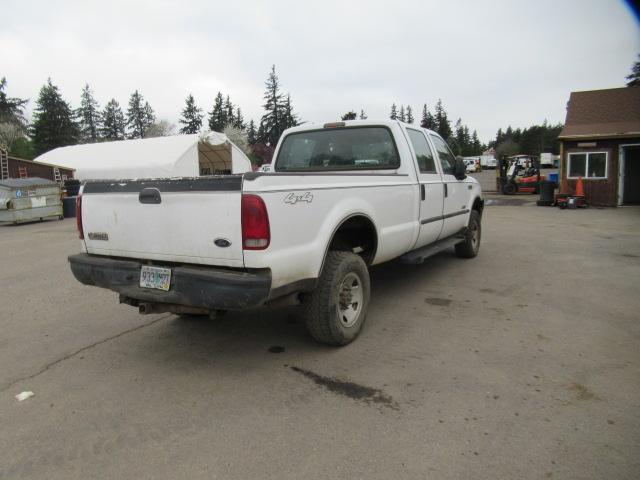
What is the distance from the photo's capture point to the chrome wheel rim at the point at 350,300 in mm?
3859

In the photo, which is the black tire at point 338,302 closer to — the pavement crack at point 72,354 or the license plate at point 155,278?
the license plate at point 155,278

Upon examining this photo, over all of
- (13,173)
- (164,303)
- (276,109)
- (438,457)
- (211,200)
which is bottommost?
(438,457)

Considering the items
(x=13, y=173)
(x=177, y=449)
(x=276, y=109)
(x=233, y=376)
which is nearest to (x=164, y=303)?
(x=233, y=376)

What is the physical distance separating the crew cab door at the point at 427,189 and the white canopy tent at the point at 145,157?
19.2 meters

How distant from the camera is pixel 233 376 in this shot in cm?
340

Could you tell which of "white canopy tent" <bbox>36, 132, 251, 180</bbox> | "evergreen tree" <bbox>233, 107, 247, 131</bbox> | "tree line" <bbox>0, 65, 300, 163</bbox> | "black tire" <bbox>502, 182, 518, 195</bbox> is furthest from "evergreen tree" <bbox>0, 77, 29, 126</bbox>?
"black tire" <bbox>502, 182, 518, 195</bbox>

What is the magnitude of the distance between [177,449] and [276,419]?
1.99 ft

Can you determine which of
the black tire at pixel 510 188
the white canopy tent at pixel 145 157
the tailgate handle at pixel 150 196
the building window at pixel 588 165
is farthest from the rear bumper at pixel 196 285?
the black tire at pixel 510 188

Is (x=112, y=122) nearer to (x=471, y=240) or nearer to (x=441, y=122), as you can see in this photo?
(x=441, y=122)

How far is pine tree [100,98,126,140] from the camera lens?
76.3 meters

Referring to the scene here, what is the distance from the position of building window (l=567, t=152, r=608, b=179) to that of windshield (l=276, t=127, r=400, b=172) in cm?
1647

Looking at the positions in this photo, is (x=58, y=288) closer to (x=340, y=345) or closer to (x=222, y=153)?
(x=340, y=345)

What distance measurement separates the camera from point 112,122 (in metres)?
77.4

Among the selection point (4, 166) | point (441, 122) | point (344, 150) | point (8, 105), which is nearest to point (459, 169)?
point (344, 150)
